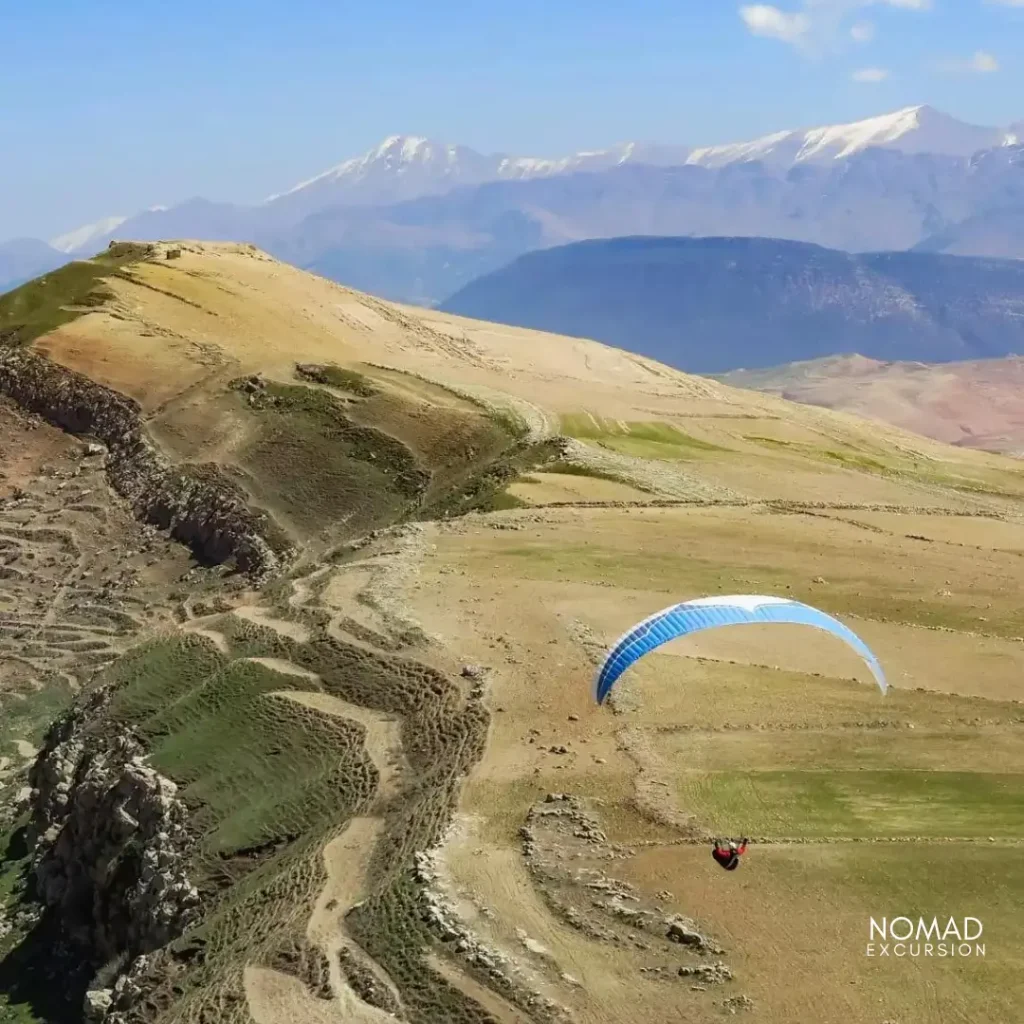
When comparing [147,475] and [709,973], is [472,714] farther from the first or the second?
[147,475]

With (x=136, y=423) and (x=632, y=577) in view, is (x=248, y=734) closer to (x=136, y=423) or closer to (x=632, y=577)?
(x=632, y=577)

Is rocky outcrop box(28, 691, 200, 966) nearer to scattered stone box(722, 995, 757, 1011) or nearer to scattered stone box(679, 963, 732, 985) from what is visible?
scattered stone box(679, 963, 732, 985)

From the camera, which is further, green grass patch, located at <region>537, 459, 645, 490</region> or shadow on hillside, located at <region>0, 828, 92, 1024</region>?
green grass patch, located at <region>537, 459, 645, 490</region>

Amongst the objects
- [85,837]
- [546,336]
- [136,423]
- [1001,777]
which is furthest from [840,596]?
[546,336]

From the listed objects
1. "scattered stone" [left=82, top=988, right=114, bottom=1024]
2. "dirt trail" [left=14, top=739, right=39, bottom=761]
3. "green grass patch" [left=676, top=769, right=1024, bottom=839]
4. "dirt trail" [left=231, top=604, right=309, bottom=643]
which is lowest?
"dirt trail" [left=14, top=739, right=39, bottom=761]

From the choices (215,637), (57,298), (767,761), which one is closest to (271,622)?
(215,637)

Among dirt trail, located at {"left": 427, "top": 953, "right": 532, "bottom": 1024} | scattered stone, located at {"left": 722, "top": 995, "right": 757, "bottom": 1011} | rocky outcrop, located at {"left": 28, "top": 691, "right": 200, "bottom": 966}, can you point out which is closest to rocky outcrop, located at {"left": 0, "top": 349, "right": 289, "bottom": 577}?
rocky outcrop, located at {"left": 28, "top": 691, "right": 200, "bottom": 966}
